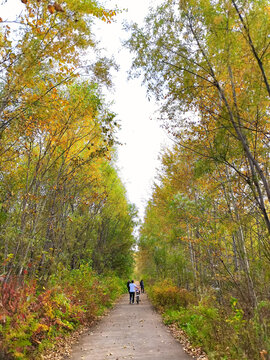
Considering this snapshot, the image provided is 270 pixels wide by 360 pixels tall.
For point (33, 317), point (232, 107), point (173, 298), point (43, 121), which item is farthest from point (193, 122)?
point (173, 298)

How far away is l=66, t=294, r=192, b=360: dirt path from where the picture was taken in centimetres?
579

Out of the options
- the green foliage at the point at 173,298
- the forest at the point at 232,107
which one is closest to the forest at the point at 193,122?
the forest at the point at 232,107

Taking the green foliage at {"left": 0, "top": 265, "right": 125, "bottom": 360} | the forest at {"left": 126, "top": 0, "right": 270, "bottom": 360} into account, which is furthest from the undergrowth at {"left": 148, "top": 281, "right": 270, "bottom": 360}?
the green foliage at {"left": 0, "top": 265, "right": 125, "bottom": 360}

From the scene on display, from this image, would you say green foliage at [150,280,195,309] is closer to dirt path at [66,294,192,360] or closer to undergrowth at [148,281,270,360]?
undergrowth at [148,281,270,360]

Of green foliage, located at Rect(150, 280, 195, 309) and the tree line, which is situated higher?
the tree line

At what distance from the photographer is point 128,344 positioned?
22.2ft

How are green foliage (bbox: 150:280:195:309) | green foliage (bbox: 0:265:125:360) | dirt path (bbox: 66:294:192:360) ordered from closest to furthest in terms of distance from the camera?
1. green foliage (bbox: 0:265:125:360)
2. dirt path (bbox: 66:294:192:360)
3. green foliage (bbox: 150:280:195:309)

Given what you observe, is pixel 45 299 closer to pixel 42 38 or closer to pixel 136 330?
pixel 136 330

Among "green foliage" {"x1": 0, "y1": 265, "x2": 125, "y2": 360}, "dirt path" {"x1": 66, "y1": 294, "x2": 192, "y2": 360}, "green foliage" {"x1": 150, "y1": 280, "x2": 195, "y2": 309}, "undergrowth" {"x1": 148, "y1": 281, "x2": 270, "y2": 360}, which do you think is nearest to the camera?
"undergrowth" {"x1": 148, "y1": 281, "x2": 270, "y2": 360}

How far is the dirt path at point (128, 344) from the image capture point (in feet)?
19.0

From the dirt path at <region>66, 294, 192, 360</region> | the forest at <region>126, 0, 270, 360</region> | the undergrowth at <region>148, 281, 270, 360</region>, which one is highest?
the forest at <region>126, 0, 270, 360</region>

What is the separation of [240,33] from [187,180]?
21.5ft

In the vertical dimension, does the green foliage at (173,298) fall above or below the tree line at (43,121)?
below

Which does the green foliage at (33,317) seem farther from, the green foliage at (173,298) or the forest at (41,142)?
the green foliage at (173,298)
